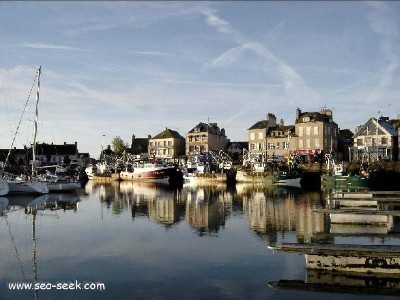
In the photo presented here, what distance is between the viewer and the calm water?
15.6 m

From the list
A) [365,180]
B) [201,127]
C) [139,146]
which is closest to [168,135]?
[201,127]

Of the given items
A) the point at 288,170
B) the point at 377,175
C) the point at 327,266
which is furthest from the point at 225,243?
the point at 288,170

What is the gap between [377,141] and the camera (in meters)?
86.7

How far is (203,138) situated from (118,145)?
45.2m

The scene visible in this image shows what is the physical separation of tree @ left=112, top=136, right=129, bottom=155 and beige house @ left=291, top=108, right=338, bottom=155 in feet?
226

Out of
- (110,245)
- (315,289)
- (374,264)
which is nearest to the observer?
(315,289)

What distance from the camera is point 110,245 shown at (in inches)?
938

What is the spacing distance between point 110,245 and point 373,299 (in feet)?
46.3

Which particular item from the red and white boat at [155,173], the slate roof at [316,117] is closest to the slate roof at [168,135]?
the red and white boat at [155,173]

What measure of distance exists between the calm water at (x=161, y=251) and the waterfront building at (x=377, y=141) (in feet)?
180

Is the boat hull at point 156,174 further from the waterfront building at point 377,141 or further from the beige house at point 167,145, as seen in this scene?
the waterfront building at point 377,141

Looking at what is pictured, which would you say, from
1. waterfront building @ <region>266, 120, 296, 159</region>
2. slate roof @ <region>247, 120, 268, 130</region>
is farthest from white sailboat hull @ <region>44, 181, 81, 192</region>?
slate roof @ <region>247, 120, 268, 130</region>

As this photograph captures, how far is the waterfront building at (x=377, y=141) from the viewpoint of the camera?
85750mm

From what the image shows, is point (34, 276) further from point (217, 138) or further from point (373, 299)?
point (217, 138)
